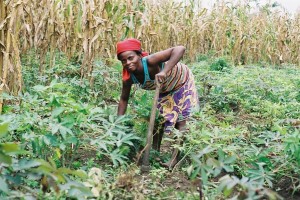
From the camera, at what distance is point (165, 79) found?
3.29m

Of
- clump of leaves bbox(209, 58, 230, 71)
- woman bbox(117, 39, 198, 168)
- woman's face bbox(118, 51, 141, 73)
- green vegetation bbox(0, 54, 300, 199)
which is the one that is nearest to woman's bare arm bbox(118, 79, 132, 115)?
woman bbox(117, 39, 198, 168)

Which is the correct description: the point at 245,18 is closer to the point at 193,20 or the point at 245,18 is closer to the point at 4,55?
the point at 193,20

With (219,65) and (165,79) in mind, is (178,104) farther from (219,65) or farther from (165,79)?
(219,65)

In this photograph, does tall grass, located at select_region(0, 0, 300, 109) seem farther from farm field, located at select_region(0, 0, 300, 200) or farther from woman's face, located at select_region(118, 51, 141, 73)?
woman's face, located at select_region(118, 51, 141, 73)

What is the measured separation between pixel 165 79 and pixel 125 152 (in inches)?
33.2

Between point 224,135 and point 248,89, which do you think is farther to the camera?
point 248,89

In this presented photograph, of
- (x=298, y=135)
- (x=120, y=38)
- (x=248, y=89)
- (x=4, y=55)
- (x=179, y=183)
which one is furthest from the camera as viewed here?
(x=120, y=38)

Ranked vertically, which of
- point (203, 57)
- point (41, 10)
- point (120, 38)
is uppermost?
point (41, 10)

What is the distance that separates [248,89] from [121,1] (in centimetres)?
190

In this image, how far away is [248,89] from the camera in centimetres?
484

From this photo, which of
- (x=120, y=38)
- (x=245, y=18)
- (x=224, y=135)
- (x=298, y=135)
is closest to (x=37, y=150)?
(x=224, y=135)

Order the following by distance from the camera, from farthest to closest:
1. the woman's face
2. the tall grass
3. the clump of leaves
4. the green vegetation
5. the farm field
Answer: the clump of leaves, the tall grass, the woman's face, the farm field, the green vegetation

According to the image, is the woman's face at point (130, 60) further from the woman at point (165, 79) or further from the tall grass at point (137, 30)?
the tall grass at point (137, 30)

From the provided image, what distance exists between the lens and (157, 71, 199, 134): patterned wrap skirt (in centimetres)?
329
